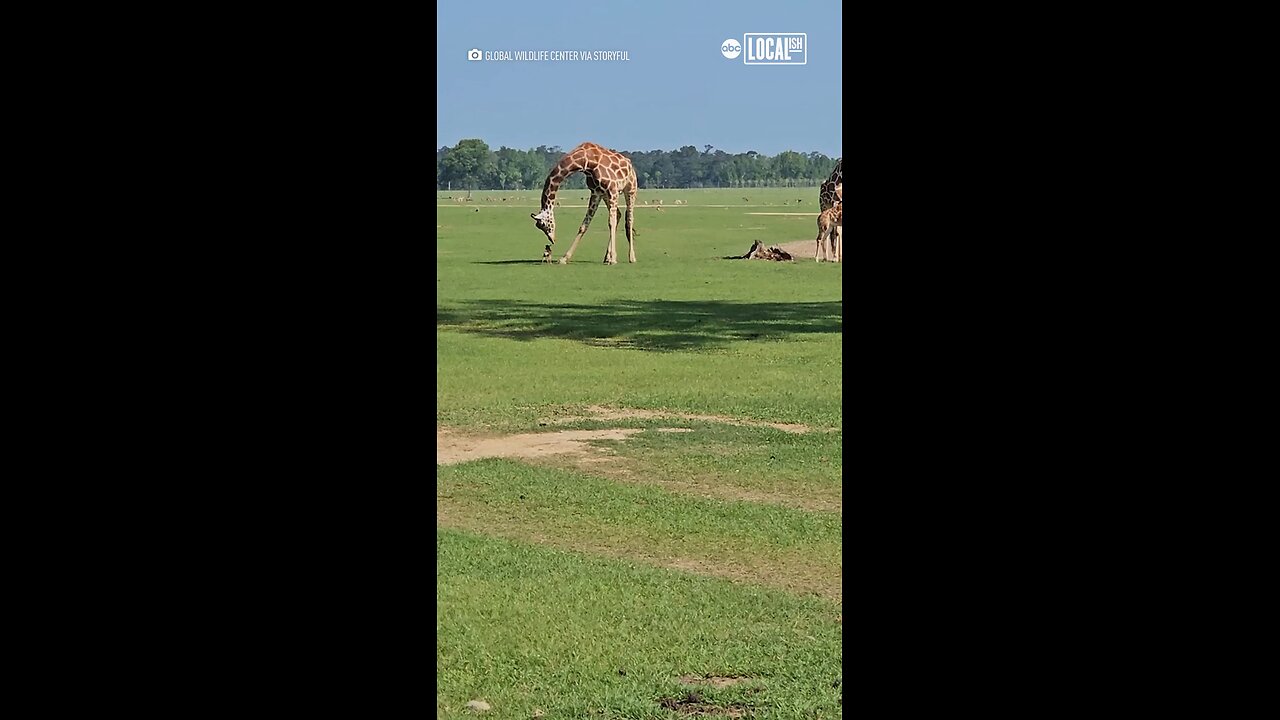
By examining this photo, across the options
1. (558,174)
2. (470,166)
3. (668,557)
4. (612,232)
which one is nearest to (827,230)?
(612,232)

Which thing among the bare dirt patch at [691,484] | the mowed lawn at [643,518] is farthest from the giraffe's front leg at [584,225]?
the bare dirt patch at [691,484]

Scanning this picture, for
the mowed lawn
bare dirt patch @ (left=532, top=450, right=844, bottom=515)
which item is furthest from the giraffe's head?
bare dirt patch @ (left=532, top=450, right=844, bottom=515)

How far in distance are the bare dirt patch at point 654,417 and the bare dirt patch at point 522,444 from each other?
0.32 m

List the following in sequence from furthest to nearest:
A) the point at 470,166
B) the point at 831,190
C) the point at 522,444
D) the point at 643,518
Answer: the point at 470,166, the point at 831,190, the point at 522,444, the point at 643,518

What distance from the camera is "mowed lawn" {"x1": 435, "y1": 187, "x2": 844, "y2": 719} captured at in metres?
3.16

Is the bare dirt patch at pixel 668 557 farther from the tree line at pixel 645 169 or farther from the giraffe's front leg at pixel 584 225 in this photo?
the tree line at pixel 645 169

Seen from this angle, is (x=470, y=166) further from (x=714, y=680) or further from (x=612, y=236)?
(x=714, y=680)

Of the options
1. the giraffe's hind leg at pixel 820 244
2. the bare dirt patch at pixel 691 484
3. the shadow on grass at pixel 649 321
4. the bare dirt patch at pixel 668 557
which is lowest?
the bare dirt patch at pixel 668 557

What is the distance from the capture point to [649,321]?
11344mm

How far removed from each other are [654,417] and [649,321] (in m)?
4.52

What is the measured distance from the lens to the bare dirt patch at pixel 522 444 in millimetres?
5945

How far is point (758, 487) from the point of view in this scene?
5262 millimetres
